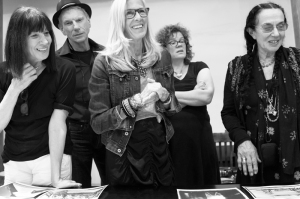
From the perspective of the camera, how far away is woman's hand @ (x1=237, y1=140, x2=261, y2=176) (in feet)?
6.29

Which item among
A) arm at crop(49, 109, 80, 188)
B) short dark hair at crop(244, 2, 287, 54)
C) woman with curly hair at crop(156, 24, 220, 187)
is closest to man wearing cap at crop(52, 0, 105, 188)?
arm at crop(49, 109, 80, 188)

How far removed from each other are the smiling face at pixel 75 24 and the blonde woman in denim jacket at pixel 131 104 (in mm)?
911

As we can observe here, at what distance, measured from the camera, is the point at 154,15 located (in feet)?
15.0

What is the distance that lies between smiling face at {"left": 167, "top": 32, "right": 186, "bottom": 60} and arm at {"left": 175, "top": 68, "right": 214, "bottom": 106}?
0.27 metres

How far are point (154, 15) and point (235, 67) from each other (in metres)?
2.62

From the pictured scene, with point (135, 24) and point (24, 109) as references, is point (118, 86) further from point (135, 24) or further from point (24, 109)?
point (24, 109)

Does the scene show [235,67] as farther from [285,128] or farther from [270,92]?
[285,128]

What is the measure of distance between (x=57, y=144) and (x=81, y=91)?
77 cm

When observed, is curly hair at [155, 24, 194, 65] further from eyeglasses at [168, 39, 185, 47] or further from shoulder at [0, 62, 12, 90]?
shoulder at [0, 62, 12, 90]

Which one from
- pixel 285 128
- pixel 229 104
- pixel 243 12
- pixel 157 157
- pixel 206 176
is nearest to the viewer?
pixel 157 157

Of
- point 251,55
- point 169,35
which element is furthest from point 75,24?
point 251,55

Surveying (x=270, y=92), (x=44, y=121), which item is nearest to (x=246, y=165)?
(x=270, y=92)

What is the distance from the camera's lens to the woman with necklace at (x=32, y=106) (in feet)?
5.68

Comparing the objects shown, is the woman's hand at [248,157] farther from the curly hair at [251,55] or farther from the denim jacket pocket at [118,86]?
the denim jacket pocket at [118,86]
